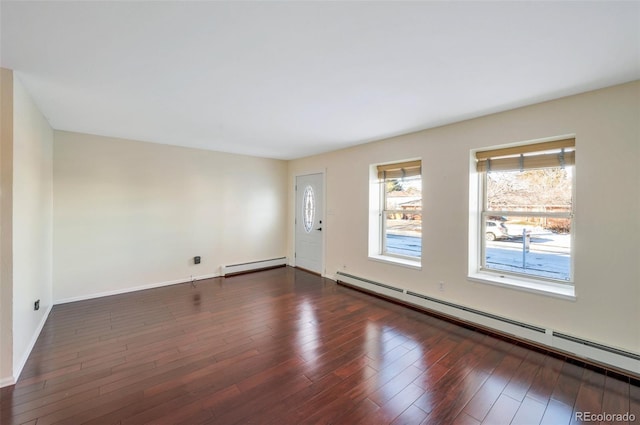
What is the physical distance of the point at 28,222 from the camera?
247cm

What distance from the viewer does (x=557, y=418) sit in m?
1.77

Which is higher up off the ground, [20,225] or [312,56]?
[312,56]

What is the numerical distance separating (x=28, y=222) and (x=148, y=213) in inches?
76.4

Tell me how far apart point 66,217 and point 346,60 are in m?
4.33

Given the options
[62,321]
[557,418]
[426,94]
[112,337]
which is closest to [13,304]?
[112,337]

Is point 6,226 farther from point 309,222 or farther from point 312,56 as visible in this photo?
point 309,222

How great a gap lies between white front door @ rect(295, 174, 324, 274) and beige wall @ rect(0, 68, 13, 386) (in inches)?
158

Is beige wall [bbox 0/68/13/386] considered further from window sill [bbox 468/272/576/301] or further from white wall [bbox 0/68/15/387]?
window sill [bbox 468/272/576/301]

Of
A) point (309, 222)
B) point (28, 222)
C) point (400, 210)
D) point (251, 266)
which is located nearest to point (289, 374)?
point (28, 222)

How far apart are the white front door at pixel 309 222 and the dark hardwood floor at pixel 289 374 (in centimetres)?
207

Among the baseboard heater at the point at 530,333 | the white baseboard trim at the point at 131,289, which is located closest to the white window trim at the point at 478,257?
the baseboard heater at the point at 530,333

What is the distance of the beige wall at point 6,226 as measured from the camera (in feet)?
6.65

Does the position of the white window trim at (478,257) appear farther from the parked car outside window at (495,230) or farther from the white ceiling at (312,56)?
the white ceiling at (312,56)

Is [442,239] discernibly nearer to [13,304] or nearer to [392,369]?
[392,369]
